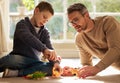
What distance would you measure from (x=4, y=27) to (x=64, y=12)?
0.85 m

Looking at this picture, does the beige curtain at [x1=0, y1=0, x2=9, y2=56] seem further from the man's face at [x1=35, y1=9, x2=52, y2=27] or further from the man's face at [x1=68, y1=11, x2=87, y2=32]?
the man's face at [x1=68, y1=11, x2=87, y2=32]

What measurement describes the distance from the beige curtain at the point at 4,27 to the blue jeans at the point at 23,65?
52.6 inches

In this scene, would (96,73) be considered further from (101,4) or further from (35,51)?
(101,4)

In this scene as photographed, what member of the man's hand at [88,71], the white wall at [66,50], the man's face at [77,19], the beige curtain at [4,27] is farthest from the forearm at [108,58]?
the beige curtain at [4,27]

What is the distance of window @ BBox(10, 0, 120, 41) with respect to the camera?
3.77 m

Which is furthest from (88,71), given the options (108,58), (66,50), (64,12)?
(64,12)

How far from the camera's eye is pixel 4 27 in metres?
3.42

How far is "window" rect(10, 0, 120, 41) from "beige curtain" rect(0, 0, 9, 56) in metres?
0.13

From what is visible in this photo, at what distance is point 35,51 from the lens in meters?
2.15

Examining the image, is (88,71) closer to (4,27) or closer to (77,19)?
(77,19)

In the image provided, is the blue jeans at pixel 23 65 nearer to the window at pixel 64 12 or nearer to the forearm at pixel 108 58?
the forearm at pixel 108 58

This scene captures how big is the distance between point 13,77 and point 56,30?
192 centimetres

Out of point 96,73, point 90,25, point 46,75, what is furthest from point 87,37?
point 46,75

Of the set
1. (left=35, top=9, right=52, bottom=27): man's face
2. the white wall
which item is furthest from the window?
(left=35, top=9, right=52, bottom=27): man's face
